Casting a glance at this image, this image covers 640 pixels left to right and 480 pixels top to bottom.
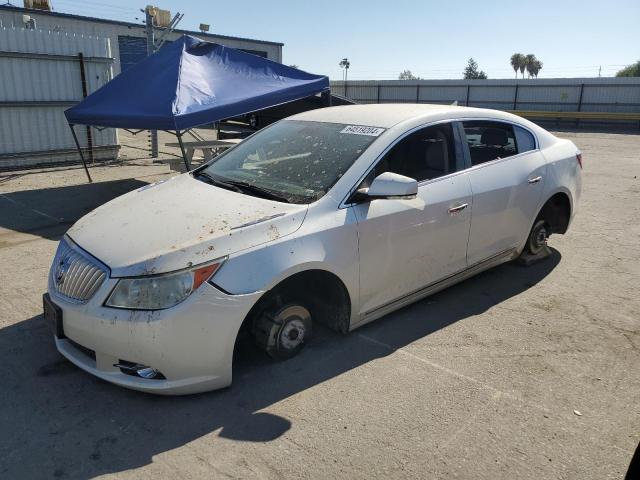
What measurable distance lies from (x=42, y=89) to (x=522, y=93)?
28.9m

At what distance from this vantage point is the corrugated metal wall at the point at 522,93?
2950cm

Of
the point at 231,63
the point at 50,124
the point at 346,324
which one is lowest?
the point at 346,324

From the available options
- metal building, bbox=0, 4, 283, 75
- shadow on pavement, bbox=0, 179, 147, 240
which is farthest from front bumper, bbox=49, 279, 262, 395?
metal building, bbox=0, 4, 283, 75

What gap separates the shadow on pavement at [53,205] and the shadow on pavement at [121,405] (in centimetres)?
332

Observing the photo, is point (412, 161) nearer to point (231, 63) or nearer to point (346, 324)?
point (346, 324)

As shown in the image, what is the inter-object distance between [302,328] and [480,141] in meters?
2.36

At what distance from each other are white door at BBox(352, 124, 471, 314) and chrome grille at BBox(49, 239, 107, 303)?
5.46 ft

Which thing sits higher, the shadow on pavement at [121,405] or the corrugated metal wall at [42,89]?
the corrugated metal wall at [42,89]

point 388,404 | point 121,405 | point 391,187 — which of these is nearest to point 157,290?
point 121,405

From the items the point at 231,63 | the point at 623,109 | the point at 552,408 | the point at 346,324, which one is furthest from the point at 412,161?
the point at 623,109

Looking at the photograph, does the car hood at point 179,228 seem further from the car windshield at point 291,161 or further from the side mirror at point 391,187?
the side mirror at point 391,187

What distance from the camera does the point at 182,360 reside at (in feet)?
9.43

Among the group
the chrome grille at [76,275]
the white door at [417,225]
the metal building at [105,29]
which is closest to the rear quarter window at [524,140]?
the white door at [417,225]

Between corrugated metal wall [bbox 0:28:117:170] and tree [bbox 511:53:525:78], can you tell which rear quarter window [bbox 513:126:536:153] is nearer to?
corrugated metal wall [bbox 0:28:117:170]
